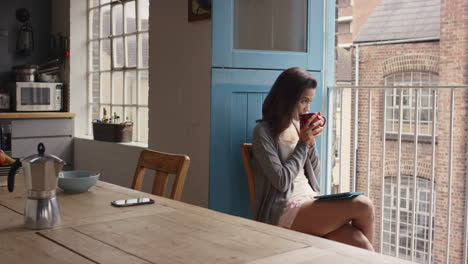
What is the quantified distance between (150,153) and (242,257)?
1211 millimetres

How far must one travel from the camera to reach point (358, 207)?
2650 mm

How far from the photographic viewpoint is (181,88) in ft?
12.2

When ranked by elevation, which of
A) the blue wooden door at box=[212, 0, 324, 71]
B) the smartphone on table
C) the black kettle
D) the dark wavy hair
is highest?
the black kettle

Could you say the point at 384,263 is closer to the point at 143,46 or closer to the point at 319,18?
→ the point at 319,18

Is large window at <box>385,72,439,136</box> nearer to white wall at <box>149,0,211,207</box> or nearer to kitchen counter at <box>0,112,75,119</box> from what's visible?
kitchen counter at <box>0,112,75,119</box>

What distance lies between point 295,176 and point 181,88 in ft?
3.94

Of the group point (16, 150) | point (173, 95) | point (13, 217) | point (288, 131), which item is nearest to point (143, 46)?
point (173, 95)

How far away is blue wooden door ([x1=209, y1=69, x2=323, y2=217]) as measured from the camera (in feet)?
10.7

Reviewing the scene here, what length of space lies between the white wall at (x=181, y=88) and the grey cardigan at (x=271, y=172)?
635 mm

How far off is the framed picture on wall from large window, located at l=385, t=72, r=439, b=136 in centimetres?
1350

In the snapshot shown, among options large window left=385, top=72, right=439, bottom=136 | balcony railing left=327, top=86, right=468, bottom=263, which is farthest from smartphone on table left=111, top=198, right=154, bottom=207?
large window left=385, top=72, right=439, bottom=136

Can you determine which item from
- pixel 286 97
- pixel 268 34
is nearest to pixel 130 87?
pixel 268 34

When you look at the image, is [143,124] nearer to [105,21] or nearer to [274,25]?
[105,21]

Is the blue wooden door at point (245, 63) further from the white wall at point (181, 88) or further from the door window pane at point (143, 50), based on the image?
the door window pane at point (143, 50)
